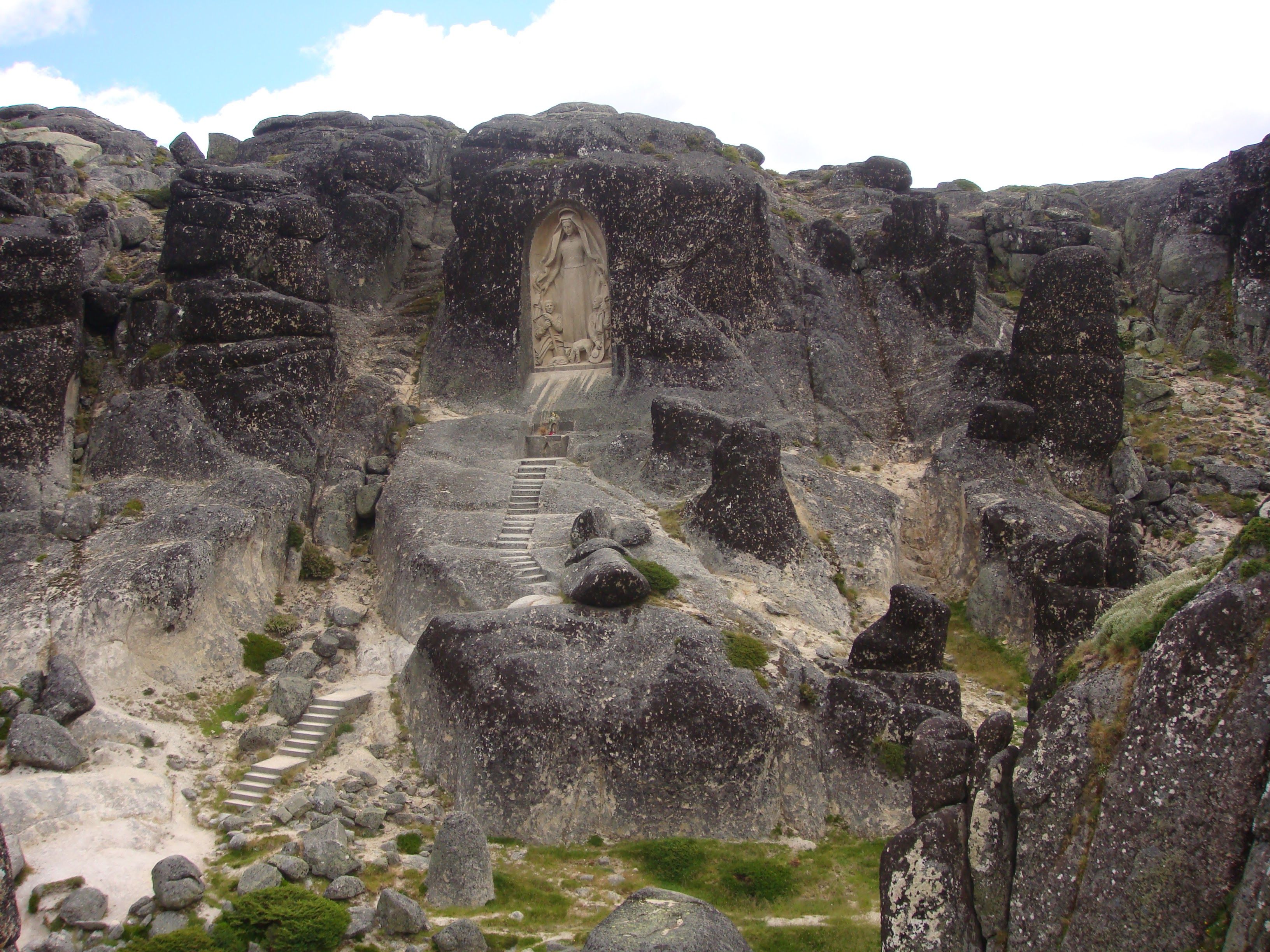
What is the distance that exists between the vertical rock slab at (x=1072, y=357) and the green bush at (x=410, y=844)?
21.2m

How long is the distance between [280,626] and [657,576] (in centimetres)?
961

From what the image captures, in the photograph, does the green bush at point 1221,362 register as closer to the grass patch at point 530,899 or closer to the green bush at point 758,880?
the green bush at point 758,880

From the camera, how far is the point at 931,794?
11.2m

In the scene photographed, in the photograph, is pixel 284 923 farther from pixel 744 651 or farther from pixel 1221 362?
pixel 1221 362

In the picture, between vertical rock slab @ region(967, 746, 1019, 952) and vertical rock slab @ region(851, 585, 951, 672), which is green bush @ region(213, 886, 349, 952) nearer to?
vertical rock slab @ region(967, 746, 1019, 952)

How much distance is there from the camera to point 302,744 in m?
21.8

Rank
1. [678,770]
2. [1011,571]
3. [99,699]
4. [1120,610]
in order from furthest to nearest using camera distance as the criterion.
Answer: [1011,571] → [99,699] → [678,770] → [1120,610]

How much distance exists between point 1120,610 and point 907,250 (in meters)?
30.0

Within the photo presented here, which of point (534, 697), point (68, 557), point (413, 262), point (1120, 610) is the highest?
point (413, 262)

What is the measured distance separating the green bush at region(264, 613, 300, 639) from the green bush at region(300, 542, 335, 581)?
1.94m

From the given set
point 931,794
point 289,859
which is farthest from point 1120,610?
point 289,859

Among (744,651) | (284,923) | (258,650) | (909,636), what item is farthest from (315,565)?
(909,636)

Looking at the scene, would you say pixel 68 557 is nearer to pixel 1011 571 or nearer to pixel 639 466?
pixel 639 466

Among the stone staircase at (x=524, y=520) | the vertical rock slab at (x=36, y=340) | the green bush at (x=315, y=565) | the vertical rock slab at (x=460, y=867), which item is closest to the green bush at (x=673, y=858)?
the vertical rock slab at (x=460, y=867)
